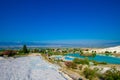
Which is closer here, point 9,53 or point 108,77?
point 108,77

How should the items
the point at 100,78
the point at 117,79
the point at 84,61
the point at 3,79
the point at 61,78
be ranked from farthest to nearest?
the point at 84,61 → the point at 100,78 → the point at 117,79 → the point at 61,78 → the point at 3,79

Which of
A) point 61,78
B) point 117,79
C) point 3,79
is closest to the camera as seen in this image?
point 3,79

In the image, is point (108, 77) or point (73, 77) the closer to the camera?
point (73, 77)

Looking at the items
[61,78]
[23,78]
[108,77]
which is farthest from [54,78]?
[108,77]

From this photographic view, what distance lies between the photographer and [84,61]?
30266 mm

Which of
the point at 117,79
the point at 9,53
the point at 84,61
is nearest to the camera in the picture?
the point at 117,79

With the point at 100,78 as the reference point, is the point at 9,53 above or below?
above

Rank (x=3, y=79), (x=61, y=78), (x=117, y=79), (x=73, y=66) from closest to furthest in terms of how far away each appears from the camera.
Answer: (x=3, y=79) → (x=61, y=78) → (x=117, y=79) → (x=73, y=66)

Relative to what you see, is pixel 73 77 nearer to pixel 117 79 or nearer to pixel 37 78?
pixel 37 78

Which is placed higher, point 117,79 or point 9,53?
point 9,53

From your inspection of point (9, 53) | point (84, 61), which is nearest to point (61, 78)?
point (84, 61)

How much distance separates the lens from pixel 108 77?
631 inches

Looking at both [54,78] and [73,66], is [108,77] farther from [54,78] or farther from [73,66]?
[73,66]

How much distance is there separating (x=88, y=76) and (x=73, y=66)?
6.65m
